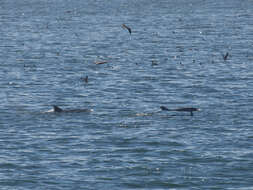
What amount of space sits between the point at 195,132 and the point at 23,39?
57651mm

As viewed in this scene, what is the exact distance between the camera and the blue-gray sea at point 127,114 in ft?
107

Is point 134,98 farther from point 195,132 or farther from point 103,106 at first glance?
point 195,132

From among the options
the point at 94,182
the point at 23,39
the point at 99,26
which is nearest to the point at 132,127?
the point at 94,182

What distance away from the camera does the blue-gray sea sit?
107ft

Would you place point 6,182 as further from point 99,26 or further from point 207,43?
point 99,26

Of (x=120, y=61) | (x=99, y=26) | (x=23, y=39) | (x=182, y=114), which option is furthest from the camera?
(x=99, y=26)

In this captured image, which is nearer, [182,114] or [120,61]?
[182,114]

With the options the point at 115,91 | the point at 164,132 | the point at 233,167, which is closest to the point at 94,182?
the point at 233,167

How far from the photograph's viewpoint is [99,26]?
11419cm

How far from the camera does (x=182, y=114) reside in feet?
147

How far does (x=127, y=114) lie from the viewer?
4506cm

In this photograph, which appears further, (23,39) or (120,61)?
(23,39)

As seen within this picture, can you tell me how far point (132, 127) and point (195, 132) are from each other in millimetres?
3700

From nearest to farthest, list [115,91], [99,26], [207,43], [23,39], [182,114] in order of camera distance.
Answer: [182,114], [115,91], [207,43], [23,39], [99,26]
